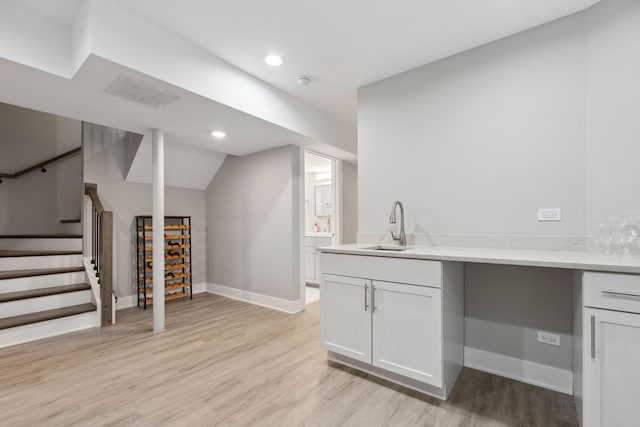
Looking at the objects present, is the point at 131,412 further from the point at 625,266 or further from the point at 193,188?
the point at 193,188

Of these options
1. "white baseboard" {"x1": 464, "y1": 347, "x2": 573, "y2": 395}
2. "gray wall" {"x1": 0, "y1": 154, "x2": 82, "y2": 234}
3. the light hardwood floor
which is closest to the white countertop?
"white baseboard" {"x1": 464, "y1": 347, "x2": 573, "y2": 395}

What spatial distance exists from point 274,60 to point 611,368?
2866 millimetres

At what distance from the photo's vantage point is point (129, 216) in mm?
4102

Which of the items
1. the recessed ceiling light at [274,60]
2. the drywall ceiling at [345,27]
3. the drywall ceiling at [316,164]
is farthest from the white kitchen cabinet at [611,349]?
the drywall ceiling at [316,164]

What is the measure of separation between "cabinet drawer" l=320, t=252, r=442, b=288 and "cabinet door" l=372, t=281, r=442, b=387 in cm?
5

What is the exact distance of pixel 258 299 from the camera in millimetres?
4117

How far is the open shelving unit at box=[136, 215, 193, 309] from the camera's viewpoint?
13.3 ft

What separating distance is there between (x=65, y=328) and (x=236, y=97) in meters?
2.90

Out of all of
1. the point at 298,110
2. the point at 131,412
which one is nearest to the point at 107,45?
the point at 298,110

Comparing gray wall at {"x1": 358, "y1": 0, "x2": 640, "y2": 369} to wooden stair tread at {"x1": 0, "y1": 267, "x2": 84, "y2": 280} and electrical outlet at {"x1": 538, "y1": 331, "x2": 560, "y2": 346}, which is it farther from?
wooden stair tread at {"x1": 0, "y1": 267, "x2": 84, "y2": 280}

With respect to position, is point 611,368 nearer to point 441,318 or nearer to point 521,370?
point 441,318

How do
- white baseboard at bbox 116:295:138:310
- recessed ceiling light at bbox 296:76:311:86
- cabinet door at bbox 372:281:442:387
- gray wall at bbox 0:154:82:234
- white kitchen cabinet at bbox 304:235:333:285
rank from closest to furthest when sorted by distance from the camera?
cabinet door at bbox 372:281:442:387 → recessed ceiling light at bbox 296:76:311:86 → white baseboard at bbox 116:295:138:310 → gray wall at bbox 0:154:82:234 → white kitchen cabinet at bbox 304:235:333:285

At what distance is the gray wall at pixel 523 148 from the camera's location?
5.94 ft

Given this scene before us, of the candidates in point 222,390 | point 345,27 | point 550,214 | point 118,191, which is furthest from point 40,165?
Answer: point 550,214
